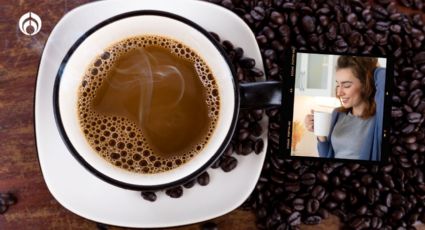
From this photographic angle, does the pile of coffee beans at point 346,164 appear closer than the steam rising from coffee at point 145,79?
No

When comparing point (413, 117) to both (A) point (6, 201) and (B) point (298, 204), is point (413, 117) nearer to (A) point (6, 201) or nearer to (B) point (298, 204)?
(B) point (298, 204)

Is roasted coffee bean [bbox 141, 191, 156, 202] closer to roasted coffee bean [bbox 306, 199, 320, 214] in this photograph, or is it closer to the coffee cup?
the coffee cup

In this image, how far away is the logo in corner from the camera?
1.22 m

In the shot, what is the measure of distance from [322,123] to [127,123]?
43cm

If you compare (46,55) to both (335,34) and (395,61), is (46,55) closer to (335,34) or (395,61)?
(335,34)

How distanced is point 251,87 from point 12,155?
596mm

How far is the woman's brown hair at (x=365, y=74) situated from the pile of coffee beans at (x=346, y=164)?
32 mm

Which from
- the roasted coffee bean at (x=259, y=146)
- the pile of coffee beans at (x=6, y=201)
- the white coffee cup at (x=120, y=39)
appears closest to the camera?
the white coffee cup at (x=120, y=39)

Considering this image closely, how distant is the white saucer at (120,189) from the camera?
3.40ft

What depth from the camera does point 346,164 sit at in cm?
121

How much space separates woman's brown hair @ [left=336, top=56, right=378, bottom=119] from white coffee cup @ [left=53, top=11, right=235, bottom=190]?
32 centimetres

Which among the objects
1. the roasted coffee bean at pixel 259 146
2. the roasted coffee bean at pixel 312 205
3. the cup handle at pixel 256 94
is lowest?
the roasted coffee bean at pixel 312 205

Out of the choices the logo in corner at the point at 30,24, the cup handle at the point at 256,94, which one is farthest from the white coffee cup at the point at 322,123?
the logo in corner at the point at 30,24

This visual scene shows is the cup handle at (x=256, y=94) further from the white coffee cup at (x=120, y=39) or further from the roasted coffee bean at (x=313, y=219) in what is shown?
the roasted coffee bean at (x=313, y=219)
